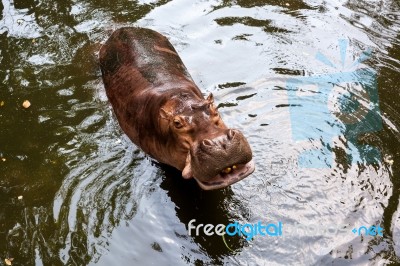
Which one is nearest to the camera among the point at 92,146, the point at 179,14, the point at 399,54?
the point at 92,146

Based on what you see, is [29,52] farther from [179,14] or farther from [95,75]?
[179,14]

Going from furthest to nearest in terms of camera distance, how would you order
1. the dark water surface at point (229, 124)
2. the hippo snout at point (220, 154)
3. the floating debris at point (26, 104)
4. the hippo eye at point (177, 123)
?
the floating debris at point (26, 104) < the dark water surface at point (229, 124) < the hippo eye at point (177, 123) < the hippo snout at point (220, 154)

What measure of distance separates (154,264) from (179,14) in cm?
478

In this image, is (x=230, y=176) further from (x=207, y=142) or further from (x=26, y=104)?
(x=26, y=104)

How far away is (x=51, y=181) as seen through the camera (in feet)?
19.0

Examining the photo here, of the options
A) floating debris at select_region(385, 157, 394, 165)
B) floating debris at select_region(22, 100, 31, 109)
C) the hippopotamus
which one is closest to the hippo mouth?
the hippopotamus

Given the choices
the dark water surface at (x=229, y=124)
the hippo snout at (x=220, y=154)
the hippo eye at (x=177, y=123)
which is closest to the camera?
the hippo snout at (x=220, y=154)

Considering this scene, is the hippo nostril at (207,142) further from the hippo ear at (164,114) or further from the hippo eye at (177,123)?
the hippo ear at (164,114)

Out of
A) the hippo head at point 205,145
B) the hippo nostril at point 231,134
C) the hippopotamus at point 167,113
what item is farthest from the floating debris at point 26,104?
the hippo nostril at point 231,134

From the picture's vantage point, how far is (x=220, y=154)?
4.35m

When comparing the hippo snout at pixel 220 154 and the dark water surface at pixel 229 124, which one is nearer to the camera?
the hippo snout at pixel 220 154

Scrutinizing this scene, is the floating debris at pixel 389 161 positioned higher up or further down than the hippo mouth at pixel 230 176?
further down

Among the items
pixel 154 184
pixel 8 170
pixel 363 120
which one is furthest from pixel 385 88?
pixel 8 170

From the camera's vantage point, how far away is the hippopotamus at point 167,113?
4449 mm
